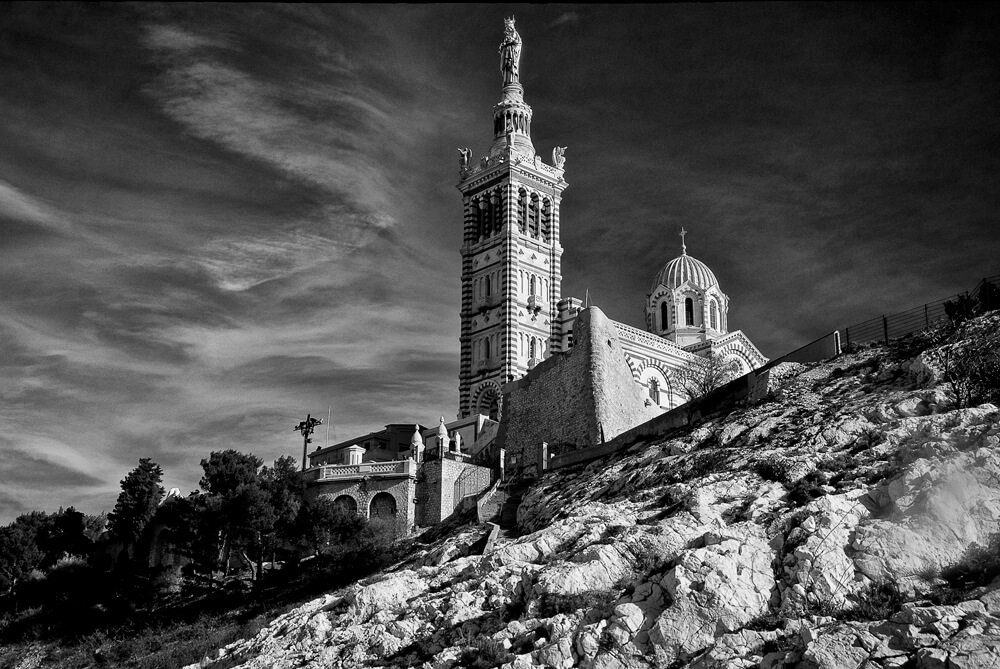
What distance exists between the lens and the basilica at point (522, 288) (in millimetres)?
63938

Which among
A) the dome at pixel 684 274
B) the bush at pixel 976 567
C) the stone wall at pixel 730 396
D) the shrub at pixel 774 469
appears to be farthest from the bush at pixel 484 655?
the dome at pixel 684 274

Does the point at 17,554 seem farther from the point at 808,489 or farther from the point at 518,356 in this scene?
the point at 808,489

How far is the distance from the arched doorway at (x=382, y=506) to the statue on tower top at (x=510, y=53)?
37.5 m

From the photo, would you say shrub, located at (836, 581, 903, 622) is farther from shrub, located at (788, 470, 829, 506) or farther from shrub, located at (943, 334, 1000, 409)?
shrub, located at (943, 334, 1000, 409)

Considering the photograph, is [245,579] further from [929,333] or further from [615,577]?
[929,333]

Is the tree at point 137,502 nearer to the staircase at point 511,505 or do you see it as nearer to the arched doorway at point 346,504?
the arched doorway at point 346,504

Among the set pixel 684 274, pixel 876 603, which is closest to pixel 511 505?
pixel 876 603

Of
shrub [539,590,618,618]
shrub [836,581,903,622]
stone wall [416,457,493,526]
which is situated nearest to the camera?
shrub [836,581,903,622]

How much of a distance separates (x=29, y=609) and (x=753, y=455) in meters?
35.1

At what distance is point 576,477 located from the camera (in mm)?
33344

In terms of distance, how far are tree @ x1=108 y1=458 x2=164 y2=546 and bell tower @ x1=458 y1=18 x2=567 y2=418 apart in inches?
768

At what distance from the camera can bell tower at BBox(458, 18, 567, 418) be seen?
212 ft

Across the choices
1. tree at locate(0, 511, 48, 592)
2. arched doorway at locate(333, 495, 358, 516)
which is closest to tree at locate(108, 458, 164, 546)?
tree at locate(0, 511, 48, 592)

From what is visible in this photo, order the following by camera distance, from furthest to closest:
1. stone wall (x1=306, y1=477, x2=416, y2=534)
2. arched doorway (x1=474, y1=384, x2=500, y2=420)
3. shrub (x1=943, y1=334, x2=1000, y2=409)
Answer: arched doorway (x1=474, y1=384, x2=500, y2=420) → stone wall (x1=306, y1=477, x2=416, y2=534) → shrub (x1=943, y1=334, x2=1000, y2=409)
